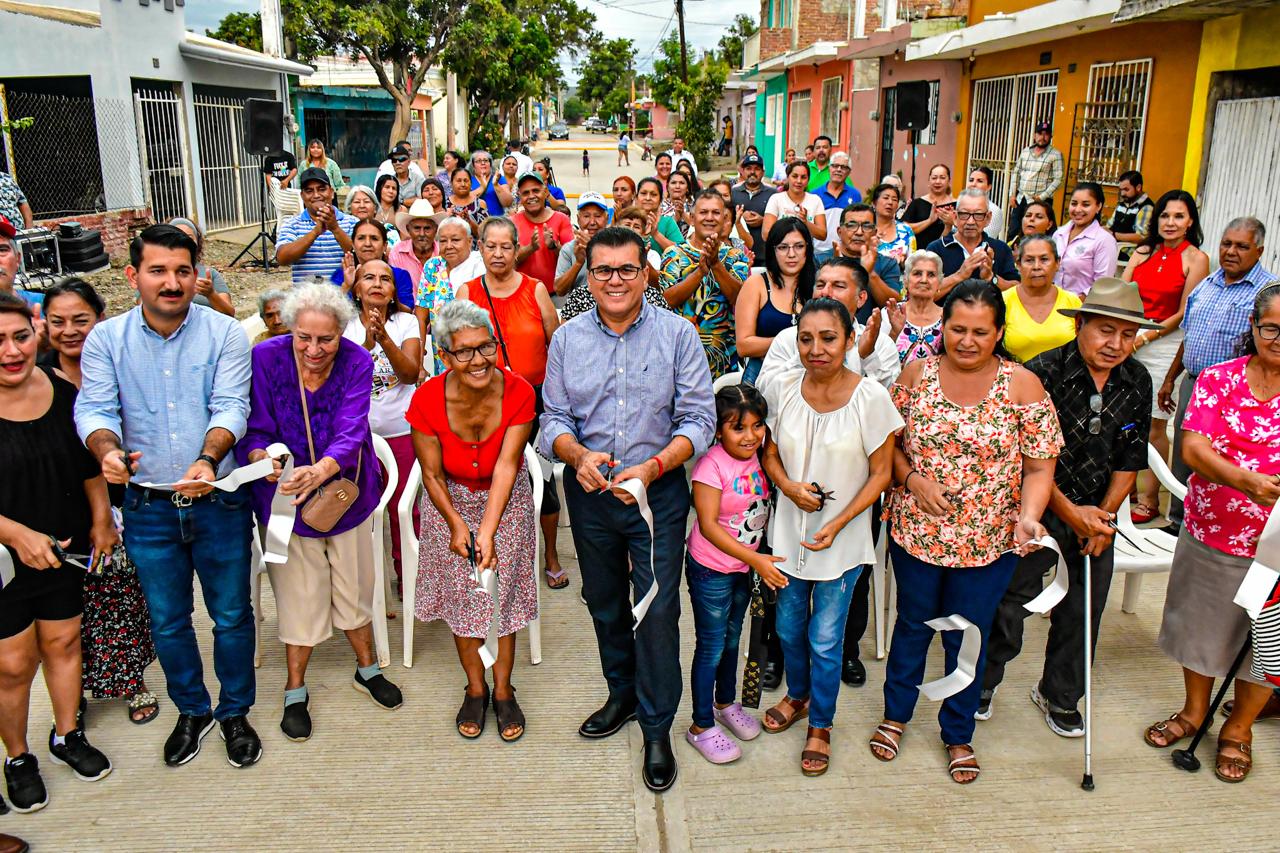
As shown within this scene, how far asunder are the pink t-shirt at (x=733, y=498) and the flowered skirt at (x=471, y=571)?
74 centimetres

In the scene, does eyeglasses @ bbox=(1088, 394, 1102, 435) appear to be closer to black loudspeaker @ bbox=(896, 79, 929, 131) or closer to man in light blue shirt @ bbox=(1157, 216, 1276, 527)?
man in light blue shirt @ bbox=(1157, 216, 1276, 527)

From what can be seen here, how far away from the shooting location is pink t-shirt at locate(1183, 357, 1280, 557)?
3.23m

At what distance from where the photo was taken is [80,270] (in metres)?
11.0

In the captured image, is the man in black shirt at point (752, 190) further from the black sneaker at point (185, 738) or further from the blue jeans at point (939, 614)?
the black sneaker at point (185, 738)

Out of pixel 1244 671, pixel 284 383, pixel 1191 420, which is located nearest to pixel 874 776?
pixel 1244 671

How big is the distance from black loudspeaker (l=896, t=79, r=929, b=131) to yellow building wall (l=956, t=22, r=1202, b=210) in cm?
213

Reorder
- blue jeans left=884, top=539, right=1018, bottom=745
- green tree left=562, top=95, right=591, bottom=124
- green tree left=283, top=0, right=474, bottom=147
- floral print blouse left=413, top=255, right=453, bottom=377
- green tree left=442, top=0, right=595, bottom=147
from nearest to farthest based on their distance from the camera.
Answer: blue jeans left=884, top=539, right=1018, bottom=745, floral print blouse left=413, top=255, right=453, bottom=377, green tree left=283, top=0, right=474, bottom=147, green tree left=442, top=0, right=595, bottom=147, green tree left=562, top=95, right=591, bottom=124

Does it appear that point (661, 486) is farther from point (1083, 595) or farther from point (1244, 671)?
point (1244, 671)

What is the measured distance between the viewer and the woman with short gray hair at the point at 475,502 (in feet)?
11.0

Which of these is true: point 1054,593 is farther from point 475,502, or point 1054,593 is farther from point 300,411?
point 300,411

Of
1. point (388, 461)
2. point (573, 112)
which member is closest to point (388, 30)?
point (388, 461)

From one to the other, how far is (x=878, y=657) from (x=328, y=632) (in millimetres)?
2424

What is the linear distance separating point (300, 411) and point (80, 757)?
1.50 metres

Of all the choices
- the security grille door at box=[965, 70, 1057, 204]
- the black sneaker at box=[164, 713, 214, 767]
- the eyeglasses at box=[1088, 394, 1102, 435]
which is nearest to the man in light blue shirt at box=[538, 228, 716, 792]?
the eyeglasses at box=[1088, 394, 1102, 435]
